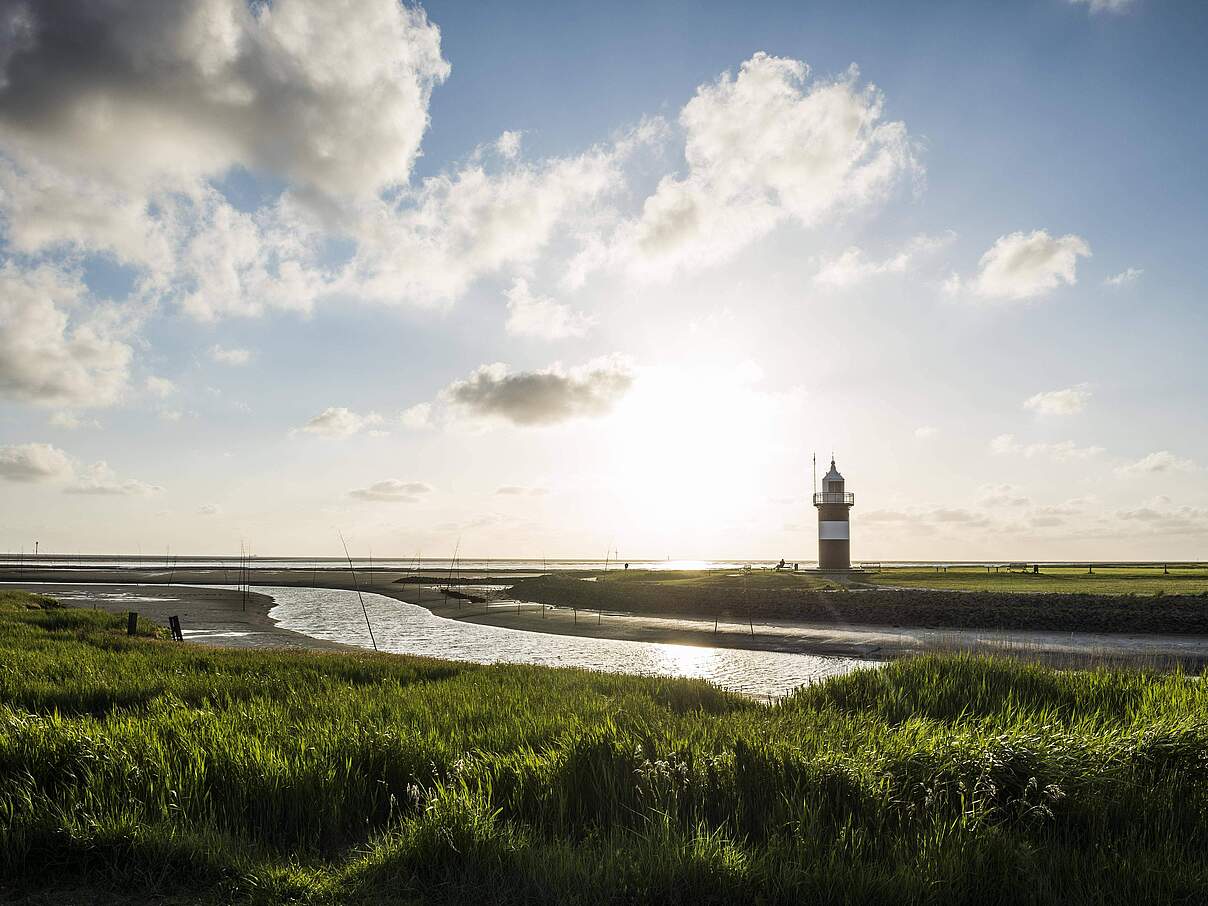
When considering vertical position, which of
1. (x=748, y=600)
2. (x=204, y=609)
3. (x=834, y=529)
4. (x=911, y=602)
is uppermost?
(x=834, y=529)

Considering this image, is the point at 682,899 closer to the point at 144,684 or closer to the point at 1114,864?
the point at 1114,864

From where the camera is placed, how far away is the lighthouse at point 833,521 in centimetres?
6669

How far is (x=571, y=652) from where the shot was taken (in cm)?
2766

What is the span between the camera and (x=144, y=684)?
1384cm

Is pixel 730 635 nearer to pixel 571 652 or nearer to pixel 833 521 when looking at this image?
pixel 571 652

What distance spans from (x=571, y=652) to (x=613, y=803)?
20.9 m

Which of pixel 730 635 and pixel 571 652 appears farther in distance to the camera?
pixel 730 635

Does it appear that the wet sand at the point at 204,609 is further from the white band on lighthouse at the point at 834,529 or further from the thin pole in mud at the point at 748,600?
the white band on lighthouse at the point at 834,529

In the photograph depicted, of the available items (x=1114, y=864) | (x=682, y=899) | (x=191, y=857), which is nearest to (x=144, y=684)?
(x=191, y=857)

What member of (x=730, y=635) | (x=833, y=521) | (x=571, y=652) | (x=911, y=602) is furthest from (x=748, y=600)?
(x=833, y=521)

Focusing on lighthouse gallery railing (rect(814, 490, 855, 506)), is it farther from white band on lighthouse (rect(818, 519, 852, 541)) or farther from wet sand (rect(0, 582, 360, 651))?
wet sand (rect(0, 582, 360, 651))

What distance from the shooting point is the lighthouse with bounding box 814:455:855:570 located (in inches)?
2625

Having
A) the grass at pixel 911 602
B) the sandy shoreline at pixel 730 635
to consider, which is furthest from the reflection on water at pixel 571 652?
the grass at pixel 911 602

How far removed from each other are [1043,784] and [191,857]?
7.98 metres
